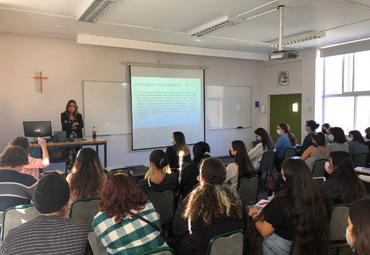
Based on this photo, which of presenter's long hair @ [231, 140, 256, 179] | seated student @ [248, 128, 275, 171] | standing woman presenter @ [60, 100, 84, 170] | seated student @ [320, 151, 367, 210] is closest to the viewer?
seated student @ [320, 151, 367, 210]

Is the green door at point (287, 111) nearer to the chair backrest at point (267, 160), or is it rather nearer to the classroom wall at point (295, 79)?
the classroom wall at point (295, 79)

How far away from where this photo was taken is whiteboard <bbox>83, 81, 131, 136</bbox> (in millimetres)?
6180

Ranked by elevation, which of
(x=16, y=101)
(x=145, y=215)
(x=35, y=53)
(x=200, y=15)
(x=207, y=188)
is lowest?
(x=145, y=215)

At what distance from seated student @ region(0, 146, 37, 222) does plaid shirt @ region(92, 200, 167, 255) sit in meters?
0.98

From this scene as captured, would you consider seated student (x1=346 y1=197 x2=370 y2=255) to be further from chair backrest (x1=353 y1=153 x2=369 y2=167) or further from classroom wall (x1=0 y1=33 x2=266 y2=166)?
classroom wall (x1=0 y1=33 x2=266 y2=166)

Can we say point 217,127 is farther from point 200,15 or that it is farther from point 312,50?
point 200,15

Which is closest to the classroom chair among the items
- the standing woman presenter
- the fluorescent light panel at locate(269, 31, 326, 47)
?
the standing woman presenter

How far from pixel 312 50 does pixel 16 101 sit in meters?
7.18

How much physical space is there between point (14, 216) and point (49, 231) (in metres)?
0.90

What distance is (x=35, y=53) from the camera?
5.66 m

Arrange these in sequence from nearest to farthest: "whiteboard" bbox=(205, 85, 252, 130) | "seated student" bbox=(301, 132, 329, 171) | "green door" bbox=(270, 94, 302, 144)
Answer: "seated student" bbox=(301, 132, 329, 171) < "green door" bbox=(270, 94, 302, 144) < "whiteboard" bbox=(205, 85, 252, 130)

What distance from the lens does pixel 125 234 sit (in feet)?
5.21

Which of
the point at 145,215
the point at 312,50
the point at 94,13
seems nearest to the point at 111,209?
the point at 145,215

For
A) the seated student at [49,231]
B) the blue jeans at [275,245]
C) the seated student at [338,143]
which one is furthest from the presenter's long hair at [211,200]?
the seated student at [338,143]
